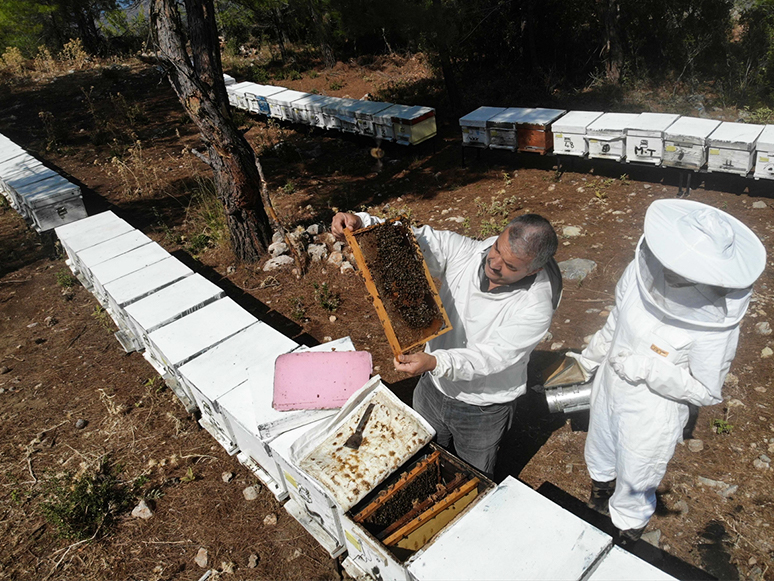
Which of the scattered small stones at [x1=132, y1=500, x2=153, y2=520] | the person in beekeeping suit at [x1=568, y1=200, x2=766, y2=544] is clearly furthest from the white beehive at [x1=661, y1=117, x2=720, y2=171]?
the scattered small stones at [x1=132, y1=500, x2=153, y2=520]

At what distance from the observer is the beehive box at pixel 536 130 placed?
7930mm

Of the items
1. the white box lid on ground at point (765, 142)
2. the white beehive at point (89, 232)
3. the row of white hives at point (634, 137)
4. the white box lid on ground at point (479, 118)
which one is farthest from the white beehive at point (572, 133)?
the white beehive at point (89, 232)

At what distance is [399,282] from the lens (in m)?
3.10

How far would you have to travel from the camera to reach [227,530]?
3.65 m

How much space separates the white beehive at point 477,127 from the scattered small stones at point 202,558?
23.3 ft

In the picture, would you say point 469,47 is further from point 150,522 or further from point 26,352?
point 150,522

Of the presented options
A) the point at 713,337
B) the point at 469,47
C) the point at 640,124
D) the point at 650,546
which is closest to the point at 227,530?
the point at 650,546

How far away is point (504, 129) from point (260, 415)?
664 centimetres

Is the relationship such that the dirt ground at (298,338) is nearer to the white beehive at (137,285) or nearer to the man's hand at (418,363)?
the white beehive at (137,285)

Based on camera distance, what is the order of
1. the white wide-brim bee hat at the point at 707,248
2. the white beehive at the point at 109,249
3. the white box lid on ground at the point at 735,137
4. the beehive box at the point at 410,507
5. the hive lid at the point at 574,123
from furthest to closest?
the hive lid at the point at 574,123 < the white box lid on ground at the point at 735,137 < the white beehive at the point at 109,249 < the beehive box at the point at 410,507 < the white wide-brim bee hat at the point at 707,248

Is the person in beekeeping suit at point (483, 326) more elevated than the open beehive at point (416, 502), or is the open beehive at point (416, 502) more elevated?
the person in beekeeping suit at point (483, 326)

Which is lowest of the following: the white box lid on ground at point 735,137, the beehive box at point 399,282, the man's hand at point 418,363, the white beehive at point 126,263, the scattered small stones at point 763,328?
the scattered small stones at point 763,328

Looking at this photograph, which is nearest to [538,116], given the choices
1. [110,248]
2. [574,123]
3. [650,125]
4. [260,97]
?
[574,123]

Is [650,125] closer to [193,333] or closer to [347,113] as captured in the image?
[347,113]
